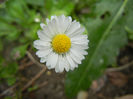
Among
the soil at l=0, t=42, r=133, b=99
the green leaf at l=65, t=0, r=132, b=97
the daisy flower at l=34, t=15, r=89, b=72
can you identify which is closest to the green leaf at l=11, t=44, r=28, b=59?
the soil at l=0, t=42, r=133, b=99

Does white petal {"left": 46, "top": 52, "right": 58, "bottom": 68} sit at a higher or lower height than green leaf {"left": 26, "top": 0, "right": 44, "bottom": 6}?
lower

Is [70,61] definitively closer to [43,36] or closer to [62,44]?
[62,44]

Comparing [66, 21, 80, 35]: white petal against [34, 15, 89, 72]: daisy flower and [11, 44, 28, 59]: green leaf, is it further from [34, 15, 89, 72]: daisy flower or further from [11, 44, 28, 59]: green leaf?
[11, 44, 28, 59]: green leaf

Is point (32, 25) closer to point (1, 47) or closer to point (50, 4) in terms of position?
point (50, 4)

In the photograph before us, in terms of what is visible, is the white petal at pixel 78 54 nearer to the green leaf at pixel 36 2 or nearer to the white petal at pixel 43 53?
the white petal at pixel 43 53

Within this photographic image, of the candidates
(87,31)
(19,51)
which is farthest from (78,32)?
(19,51)
